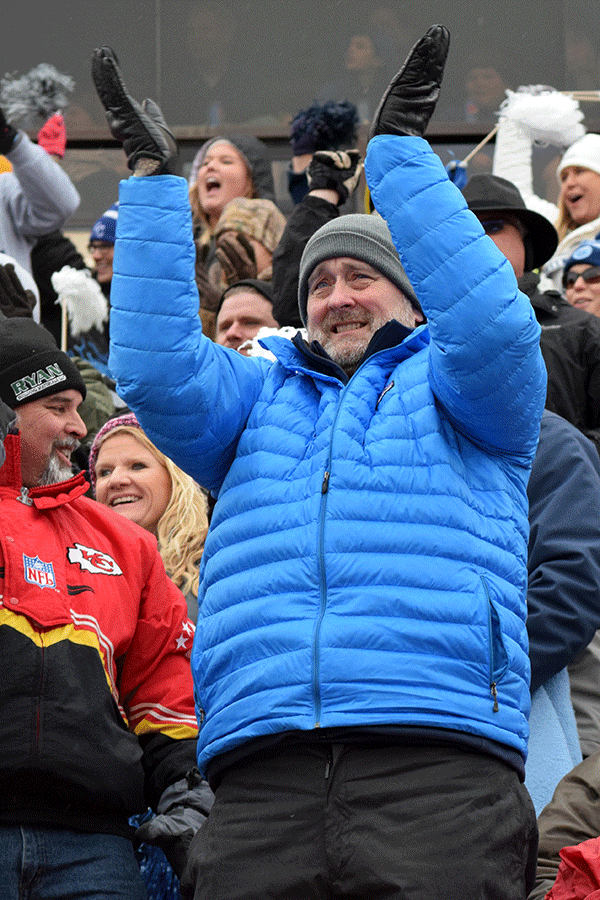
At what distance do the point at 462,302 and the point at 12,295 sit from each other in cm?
344

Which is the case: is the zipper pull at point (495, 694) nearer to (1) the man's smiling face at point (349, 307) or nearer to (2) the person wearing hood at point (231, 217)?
(1) the man's smiling face at point (349, 307)

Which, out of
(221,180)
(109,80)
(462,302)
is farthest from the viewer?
(221,180)

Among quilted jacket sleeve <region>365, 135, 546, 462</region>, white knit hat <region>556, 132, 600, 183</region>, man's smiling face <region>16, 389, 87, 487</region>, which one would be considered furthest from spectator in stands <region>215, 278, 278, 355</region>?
white knit hat <region>556, 132, 600, 183</region>

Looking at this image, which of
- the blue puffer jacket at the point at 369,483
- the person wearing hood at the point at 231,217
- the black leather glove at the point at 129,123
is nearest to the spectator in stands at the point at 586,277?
the person wearing hood at the point at 231,217

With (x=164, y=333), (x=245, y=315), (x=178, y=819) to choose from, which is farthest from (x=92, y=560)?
(x=245, y=315)

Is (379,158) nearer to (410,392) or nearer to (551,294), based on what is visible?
(410,392)

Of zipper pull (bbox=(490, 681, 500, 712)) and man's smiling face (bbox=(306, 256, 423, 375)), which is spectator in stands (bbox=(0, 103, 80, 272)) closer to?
man's smiling face (bbox=(306, 256, 423, 375))

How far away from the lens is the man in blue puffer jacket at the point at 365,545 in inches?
93.8

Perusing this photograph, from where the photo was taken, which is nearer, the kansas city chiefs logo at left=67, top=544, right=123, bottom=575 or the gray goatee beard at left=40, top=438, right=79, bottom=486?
the kansas city chiefs logo at left=67, top=544, right=123, bottom=575

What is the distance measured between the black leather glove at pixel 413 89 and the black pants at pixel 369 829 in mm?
1315

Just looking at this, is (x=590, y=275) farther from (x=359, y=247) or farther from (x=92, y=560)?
(x=92, y=560)

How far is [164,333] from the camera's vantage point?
9.02ft

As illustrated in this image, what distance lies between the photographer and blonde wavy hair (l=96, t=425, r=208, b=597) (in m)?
4.31

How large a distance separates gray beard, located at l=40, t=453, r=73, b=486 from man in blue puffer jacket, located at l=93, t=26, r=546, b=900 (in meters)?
0.75
